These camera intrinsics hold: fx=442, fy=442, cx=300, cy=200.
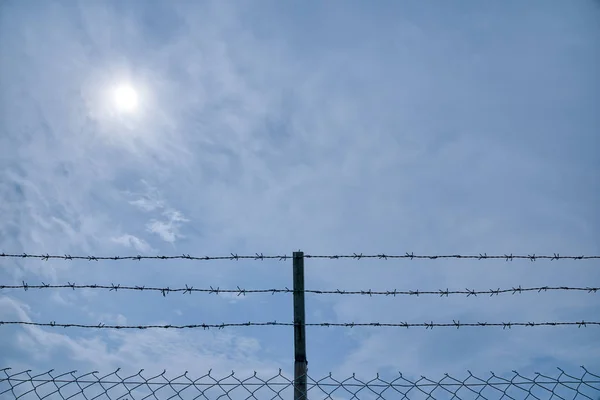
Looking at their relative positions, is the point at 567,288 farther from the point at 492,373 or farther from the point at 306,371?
the point at 306,371

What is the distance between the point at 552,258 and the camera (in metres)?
4.68

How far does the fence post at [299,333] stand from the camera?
3.77m

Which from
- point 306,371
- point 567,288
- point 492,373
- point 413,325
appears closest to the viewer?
point 492,373

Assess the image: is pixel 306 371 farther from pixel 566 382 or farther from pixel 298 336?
pixel 566 382

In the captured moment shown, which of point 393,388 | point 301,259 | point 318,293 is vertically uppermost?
point 301,259

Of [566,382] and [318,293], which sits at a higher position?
[318,293]

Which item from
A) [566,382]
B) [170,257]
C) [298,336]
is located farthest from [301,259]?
[566,382]

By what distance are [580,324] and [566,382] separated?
762 mm

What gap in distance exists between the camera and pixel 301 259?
169 inches

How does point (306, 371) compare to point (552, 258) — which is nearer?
point (306, 371)

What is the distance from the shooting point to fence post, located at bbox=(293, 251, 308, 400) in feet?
12.4

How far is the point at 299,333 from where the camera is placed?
4020mm

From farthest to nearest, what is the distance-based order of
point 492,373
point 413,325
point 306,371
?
point 413,325 < point 306,371 < point 492,373

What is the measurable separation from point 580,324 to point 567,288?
0.37 meters
